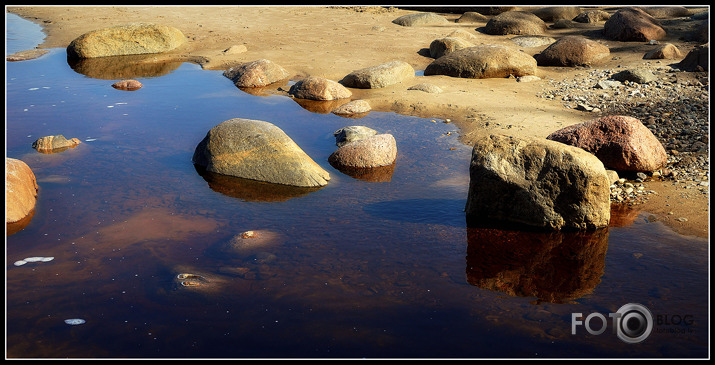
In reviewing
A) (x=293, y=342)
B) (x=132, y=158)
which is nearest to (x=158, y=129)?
(x=132, y=158)

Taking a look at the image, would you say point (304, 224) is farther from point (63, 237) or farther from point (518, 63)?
point (518, 63)

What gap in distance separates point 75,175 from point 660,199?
23.7 ft

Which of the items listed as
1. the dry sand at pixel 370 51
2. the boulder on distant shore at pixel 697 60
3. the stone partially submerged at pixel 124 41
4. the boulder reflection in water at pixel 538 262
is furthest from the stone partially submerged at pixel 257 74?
the boulder on distant shore at pixel 697 60

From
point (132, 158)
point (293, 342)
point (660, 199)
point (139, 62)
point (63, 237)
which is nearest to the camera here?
point (293, 342)

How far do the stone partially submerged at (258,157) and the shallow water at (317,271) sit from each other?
0.23 m

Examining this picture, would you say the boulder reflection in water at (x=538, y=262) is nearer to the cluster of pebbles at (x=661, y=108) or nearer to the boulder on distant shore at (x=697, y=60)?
the cluster of pebbles at (x=661, y=108)

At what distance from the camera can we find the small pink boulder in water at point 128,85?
1273 centimetres

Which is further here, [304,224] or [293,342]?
[304,224]

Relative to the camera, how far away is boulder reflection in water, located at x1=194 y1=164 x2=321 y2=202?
24.9 feet

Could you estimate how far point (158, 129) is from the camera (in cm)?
1010

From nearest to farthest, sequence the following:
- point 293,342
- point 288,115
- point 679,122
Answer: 1. point 293,342
2. point 679,122
3. point 288,115

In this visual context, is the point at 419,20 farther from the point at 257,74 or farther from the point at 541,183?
the point at 541,183

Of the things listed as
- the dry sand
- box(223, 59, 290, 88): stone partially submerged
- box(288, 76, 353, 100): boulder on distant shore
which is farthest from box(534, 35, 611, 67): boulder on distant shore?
box(223, 59, 290, 88): stone partially submerged

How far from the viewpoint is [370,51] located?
51.9 feet
